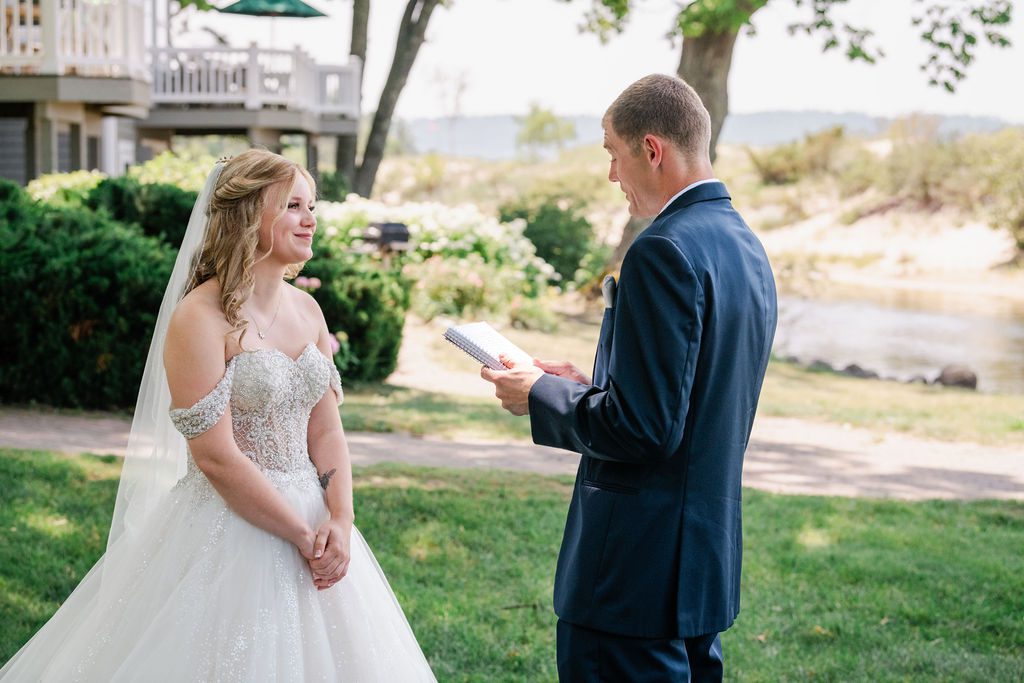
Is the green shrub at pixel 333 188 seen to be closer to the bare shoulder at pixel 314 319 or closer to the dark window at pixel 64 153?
the dark window at pixel 64 153

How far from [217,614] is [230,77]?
74.8 ft

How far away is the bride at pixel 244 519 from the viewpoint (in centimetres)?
303

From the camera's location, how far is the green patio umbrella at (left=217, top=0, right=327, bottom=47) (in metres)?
22.5

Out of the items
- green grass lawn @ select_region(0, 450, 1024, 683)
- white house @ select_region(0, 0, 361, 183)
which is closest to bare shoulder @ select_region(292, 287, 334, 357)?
green grass lawn @ select_region(0, 450, 1024, 683)

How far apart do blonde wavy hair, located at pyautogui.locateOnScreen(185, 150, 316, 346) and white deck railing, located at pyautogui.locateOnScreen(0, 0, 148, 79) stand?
52.6 feet

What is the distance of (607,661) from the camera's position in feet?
9.37

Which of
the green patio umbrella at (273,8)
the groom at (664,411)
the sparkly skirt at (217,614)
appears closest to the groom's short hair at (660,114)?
the groom at (664,411)

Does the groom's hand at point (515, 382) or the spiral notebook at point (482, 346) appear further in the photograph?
the spiral notebook at point (482, 346)

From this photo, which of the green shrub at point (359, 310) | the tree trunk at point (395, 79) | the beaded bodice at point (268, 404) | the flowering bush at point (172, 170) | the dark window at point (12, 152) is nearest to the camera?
the beaded bodice at point (268, 404)

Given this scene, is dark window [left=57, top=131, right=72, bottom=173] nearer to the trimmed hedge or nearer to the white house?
the white house

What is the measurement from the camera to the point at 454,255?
18875mm

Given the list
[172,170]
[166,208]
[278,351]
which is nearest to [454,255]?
[172,170]

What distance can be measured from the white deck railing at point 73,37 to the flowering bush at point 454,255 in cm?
422

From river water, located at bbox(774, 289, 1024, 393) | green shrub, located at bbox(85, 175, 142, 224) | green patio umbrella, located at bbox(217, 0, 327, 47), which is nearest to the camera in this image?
green shrub, located at bbox(85, 175, 142, 224)
